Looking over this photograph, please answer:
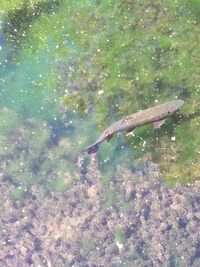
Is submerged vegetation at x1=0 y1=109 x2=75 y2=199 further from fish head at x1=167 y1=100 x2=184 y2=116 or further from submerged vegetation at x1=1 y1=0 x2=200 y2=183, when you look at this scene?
fish head at x1=167 y1=100 x2=184 y2=116

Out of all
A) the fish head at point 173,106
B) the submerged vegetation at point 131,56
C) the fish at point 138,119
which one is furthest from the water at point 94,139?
the fish at point 138,119

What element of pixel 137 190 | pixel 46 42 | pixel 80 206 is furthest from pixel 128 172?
pixel 46 42

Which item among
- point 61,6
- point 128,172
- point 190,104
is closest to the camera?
point 190,104

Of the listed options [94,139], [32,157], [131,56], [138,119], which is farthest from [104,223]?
[138,119]

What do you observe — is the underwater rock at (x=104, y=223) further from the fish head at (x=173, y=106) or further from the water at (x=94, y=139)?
the fish head at (x=173, y=106)

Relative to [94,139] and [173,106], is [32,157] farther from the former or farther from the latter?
[173,106]

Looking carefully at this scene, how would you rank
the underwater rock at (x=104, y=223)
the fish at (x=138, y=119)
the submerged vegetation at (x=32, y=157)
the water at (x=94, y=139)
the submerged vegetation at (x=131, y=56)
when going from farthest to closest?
1. the submerged vegetation at (x=32, y=157)
2. the underwater rock at (x=104, y=223)
3. the water at (x=94, y=139)
4. the submerged vegetation at (x=131, y=56)
5. the fish at (x=138, y=119)

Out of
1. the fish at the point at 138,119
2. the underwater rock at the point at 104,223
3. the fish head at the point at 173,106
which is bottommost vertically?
the underwater rock at the point at 104,223

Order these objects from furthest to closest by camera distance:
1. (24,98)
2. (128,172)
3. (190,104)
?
1. (128,172)
2. (24,98)
3. (190,104)

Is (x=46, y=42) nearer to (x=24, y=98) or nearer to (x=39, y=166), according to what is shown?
(x=24, y=98)
